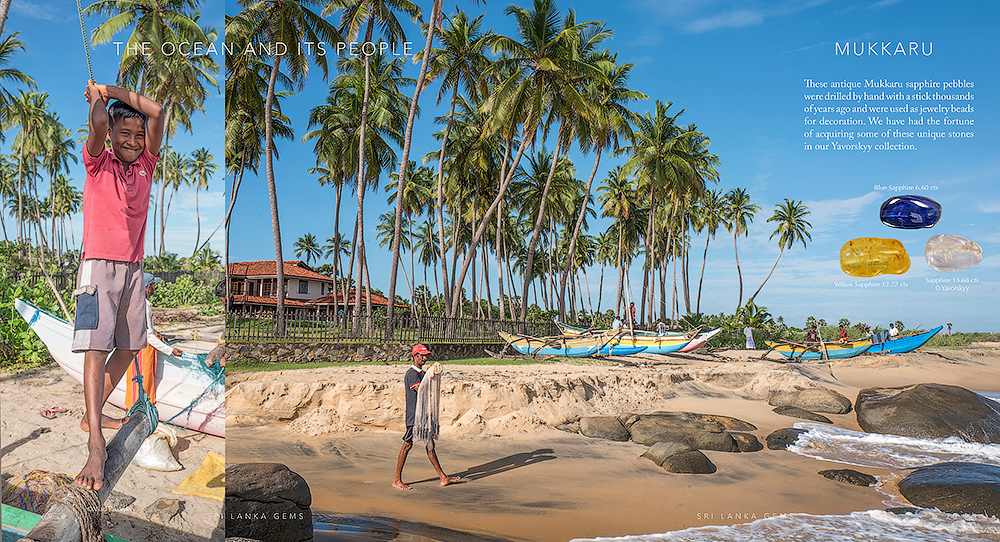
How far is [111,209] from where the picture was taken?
2.83m

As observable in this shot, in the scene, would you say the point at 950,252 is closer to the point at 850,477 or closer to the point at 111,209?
the point at 850,477

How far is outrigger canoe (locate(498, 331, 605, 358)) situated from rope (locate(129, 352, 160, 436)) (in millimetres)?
13395

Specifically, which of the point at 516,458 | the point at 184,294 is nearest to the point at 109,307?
the point at 184,294

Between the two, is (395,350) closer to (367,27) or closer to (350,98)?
(367,27)

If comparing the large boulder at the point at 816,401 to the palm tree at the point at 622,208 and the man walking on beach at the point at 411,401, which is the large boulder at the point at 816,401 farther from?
the palm tree at the point at 622,208

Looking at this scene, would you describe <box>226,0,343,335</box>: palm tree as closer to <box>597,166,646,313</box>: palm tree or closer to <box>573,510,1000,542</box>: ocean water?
<box>573,510,1000,542</box>: ocean water

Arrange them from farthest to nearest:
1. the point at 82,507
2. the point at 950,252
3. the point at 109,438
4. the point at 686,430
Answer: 1. the point at 950,252
2. the point at 686,430
3. the point at 109,438
4. the point at 82,507

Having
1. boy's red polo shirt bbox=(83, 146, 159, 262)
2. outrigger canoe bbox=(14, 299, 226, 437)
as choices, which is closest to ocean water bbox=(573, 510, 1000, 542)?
outrigger canoe bbox=(14, 299, 226, 437)

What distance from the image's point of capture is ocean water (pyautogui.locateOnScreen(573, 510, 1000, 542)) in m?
5.04

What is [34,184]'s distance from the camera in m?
3.55

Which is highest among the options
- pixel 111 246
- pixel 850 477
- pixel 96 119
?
pixel 96 119

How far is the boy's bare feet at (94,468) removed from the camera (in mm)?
2678

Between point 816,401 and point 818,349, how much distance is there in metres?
12.3

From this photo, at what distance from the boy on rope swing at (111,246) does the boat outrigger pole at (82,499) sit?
6cm
